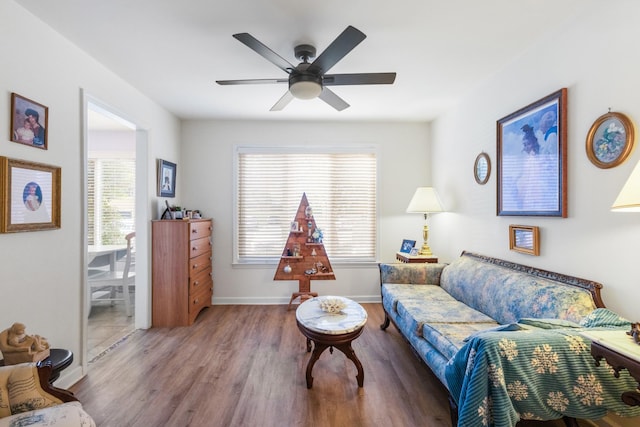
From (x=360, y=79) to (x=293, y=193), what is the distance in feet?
7.52

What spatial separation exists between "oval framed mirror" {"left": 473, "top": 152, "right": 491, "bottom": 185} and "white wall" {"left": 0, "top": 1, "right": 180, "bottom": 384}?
363cm

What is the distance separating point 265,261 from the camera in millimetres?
4109

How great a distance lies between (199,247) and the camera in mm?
3572

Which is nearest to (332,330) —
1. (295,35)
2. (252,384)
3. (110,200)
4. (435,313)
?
(252,384)

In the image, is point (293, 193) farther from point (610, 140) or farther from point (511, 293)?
point (610, 140)

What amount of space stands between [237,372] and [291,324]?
1068 mm

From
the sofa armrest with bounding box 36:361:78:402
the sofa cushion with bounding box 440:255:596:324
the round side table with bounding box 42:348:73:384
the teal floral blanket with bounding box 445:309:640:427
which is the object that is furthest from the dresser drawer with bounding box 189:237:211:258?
the teal floral blanket with bounding box 445:309:640:427

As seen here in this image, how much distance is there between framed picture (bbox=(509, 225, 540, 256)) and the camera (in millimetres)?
2182

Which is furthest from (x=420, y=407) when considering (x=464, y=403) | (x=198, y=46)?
(x=198, y=46)

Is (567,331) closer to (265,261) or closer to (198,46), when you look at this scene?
(198,46)

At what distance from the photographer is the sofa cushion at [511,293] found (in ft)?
5.64

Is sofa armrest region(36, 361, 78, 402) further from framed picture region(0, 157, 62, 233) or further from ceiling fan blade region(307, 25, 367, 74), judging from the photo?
ceiling fan blade region(307, 25, 367, 74)

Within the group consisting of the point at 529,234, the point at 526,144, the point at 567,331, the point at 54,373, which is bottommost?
the point at 54,373

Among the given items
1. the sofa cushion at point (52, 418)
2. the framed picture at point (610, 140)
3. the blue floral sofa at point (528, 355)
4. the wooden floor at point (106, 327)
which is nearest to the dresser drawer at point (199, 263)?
the wooden floor at point (106, 327)
